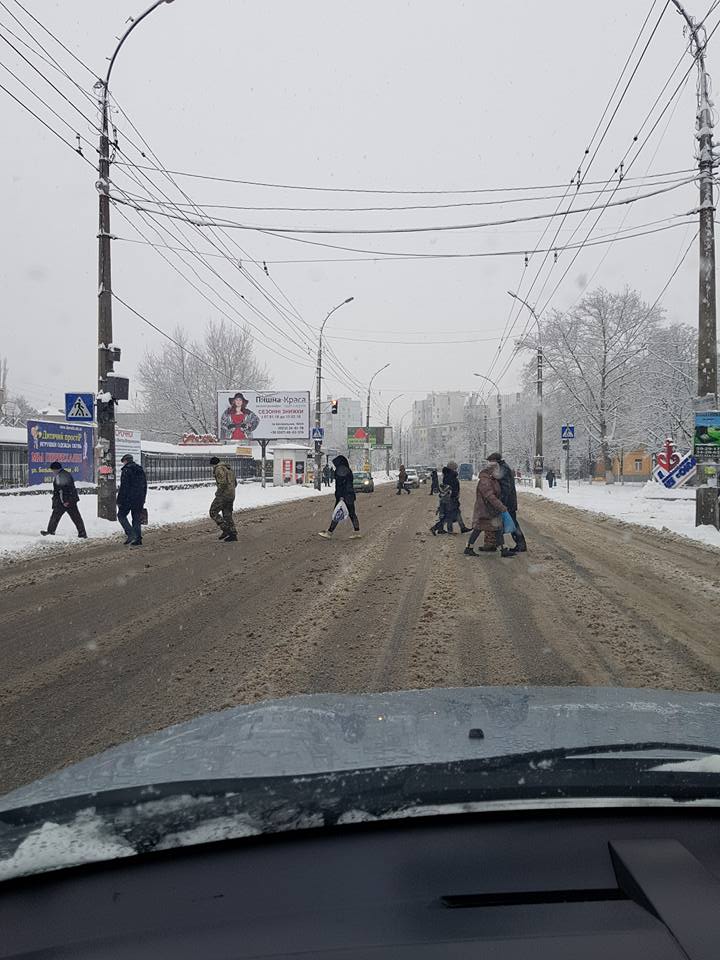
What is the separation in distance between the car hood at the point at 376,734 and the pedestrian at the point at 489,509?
27.6 ft

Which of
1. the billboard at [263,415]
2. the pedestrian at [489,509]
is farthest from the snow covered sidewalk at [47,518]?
the billboard at [263,415]

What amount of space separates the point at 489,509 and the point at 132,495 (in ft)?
22.6

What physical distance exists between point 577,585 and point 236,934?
8100mm

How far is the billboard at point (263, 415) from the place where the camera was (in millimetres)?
49000

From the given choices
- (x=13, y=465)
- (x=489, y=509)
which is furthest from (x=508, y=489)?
(x=13, y=465)

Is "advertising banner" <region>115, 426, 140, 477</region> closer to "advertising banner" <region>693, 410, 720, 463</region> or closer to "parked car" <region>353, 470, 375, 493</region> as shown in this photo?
"parked car" <region>353, 470, 375, 493</region>

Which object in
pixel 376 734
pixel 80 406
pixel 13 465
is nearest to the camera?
pixel 376 734

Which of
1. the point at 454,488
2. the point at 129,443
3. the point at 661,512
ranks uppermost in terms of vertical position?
the point at 129,443

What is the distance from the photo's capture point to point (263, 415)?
163ft

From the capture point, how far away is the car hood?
82.6 inches

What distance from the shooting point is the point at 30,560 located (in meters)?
11.9

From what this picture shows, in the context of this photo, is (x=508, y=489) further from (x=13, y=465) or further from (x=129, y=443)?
(x=129, y=443)

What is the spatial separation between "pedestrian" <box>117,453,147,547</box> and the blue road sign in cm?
411

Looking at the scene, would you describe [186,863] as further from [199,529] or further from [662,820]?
[199,529]
